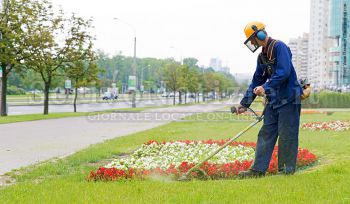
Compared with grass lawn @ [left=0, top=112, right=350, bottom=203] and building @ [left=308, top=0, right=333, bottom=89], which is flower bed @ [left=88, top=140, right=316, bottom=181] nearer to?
grass lawn @ [left=0, top=112, right=350, bottom=203]

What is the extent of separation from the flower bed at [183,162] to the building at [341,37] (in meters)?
Answer: 79.4

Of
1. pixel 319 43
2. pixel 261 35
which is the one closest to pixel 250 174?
pixel 261 35

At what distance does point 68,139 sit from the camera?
14430mm

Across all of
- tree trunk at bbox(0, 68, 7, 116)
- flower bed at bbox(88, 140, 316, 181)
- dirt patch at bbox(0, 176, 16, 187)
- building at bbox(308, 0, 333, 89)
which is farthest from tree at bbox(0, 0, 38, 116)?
building at bbox(308, 0, 333, 89)

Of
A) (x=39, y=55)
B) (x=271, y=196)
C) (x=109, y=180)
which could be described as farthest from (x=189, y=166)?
(x=39, y=55)

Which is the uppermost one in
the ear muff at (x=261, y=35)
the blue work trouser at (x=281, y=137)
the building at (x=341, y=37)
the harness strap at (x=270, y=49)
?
the building at (x=341, y=37)

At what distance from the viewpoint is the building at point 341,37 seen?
86750 mm

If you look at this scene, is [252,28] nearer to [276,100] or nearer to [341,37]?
[276,100]

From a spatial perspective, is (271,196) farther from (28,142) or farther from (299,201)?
(28,142)

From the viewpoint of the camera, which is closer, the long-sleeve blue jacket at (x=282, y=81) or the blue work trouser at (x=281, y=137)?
the long-sleeve blue jacket at (x=282, y=81)

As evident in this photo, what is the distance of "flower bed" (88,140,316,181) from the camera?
250 inches

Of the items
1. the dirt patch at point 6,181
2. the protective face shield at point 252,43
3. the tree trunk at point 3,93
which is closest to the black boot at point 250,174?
the protective face shield at point 252,43

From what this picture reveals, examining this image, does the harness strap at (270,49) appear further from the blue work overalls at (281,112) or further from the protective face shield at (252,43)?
the protective face shield at (252,43)

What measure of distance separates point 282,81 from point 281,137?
757mm
